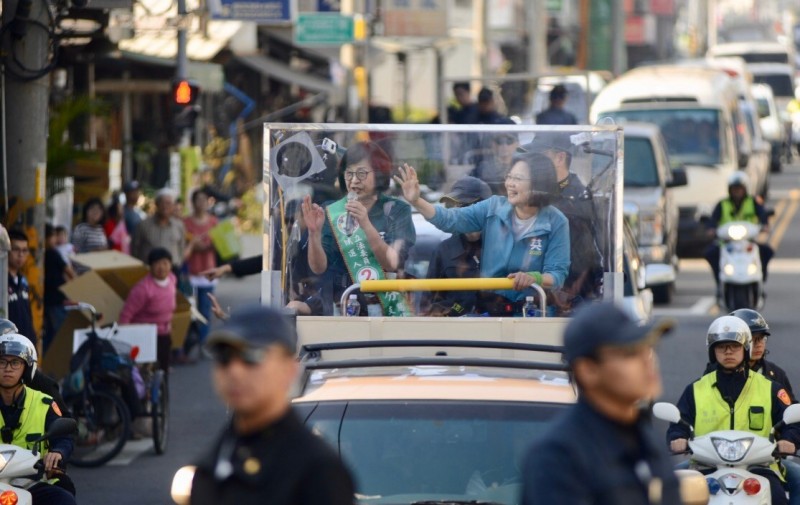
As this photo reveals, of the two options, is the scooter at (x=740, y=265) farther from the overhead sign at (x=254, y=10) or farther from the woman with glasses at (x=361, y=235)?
the overhead sign at (x=254, y=10)

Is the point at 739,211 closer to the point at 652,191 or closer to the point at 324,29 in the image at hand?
the point at 652,191

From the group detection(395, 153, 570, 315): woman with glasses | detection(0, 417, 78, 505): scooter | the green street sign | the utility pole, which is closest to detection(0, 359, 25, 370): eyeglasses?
detection(0, 417, 78, 505): scooter

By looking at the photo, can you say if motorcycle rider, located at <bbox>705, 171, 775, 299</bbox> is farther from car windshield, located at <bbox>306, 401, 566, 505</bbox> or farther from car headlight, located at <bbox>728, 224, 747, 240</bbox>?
car windshield, located at <bbox>306, 401, 566, 505</bbox>

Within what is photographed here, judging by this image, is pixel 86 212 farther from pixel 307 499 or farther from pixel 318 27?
pixel 307 499

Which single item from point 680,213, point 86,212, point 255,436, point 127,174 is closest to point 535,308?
point 255,436

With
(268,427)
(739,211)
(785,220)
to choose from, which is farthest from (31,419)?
(785,220)

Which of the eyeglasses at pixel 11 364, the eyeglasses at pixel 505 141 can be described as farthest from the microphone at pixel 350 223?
the eyeglasses at pixel 11 364

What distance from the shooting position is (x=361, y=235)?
379 inches

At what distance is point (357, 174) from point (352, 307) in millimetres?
747

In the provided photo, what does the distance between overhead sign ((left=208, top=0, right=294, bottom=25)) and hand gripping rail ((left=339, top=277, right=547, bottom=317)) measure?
1648cm

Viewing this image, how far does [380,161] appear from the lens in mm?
9820

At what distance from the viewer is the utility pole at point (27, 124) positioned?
14008 mm

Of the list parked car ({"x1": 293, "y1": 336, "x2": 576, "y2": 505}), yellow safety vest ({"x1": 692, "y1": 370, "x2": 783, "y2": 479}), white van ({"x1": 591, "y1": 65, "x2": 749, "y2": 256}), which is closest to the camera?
parked car ({"x1": 293, "y1": 336, "x2": 576, "y2": 505})

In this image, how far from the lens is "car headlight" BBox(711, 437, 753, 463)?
25.0 feet
